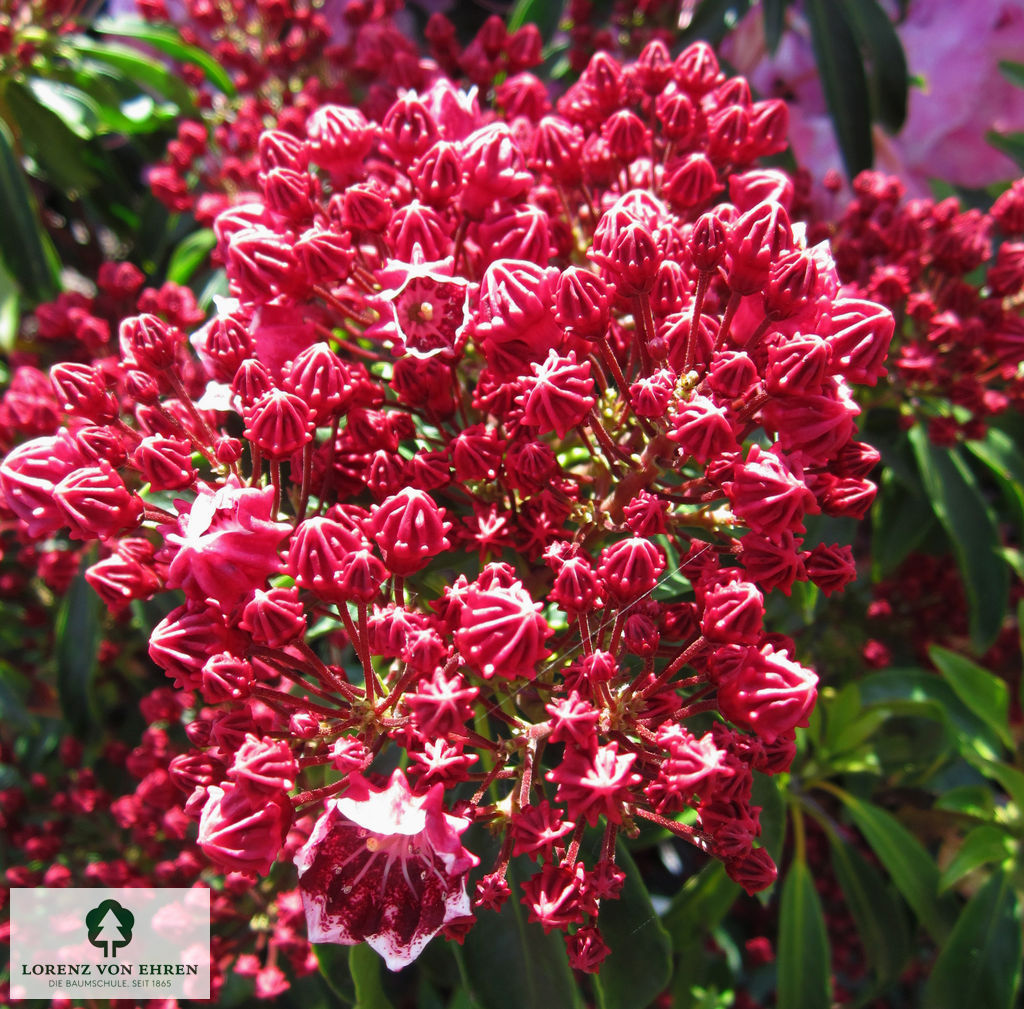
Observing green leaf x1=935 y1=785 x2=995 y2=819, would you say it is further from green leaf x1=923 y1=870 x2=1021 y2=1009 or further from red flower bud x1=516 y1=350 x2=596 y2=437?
red flower bud x1=516 y1=350 x2=596 y2=437

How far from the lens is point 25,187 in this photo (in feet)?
8.89

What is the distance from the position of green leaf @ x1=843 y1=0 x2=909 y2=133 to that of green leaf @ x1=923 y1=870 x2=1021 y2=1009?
212 centimetres

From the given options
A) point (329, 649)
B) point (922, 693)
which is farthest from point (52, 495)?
point (922, 693)

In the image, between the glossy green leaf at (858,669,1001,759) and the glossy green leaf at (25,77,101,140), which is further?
the glossy green leaf at (25,77,101,140)

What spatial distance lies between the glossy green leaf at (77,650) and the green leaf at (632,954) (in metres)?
1.48

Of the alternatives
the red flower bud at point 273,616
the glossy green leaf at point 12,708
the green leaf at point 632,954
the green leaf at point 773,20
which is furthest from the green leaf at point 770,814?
the green leaf at point 773,20

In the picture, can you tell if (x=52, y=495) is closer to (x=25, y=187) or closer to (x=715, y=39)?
(x=25, y=187)

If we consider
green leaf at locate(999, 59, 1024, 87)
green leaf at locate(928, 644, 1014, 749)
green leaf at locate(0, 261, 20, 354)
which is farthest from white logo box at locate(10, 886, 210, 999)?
green leaf at locate(999, 59, 1024, 87)

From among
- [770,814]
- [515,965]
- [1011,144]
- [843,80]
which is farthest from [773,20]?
[515,965]

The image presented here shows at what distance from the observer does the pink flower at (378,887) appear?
119 cm

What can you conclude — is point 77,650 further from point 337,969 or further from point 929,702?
point 929,702

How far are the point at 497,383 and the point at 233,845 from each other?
2.51 feet

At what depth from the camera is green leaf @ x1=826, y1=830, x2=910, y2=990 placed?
7.69ft

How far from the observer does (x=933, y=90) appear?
2.91m
